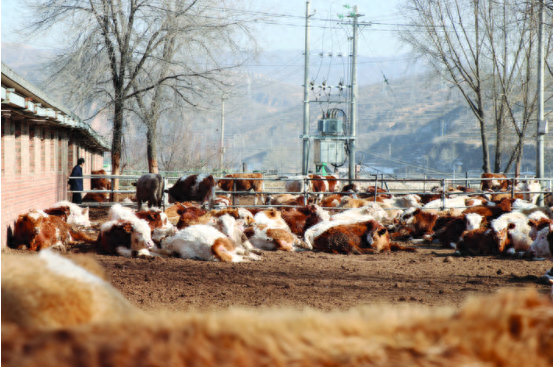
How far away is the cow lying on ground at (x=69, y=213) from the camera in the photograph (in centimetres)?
1208

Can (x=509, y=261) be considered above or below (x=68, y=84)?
below

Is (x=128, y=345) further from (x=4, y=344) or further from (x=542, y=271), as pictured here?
(x=542, y=271)

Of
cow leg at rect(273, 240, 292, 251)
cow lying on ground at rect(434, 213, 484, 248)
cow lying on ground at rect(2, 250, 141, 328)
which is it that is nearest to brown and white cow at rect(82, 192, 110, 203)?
cow leg at rect(273, 240, 292, 251)

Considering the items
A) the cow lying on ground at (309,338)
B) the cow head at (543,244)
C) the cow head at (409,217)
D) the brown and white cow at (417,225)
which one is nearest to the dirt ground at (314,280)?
the cow head at (543,244)

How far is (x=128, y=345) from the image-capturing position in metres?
0.88

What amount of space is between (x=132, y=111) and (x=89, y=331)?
731 inches

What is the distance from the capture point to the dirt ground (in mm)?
5801

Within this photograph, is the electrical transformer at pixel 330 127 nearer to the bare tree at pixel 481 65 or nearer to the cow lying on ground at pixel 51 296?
the bare tree at pixel 481 65

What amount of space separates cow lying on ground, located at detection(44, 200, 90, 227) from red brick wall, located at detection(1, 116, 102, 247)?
33cm

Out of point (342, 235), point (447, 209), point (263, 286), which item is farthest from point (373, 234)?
point (447, 209)

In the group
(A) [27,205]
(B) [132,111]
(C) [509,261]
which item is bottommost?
(C) [509,261]

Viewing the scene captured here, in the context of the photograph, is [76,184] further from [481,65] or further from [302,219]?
[481,65]

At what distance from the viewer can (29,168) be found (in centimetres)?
1084

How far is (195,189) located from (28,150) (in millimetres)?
5378
